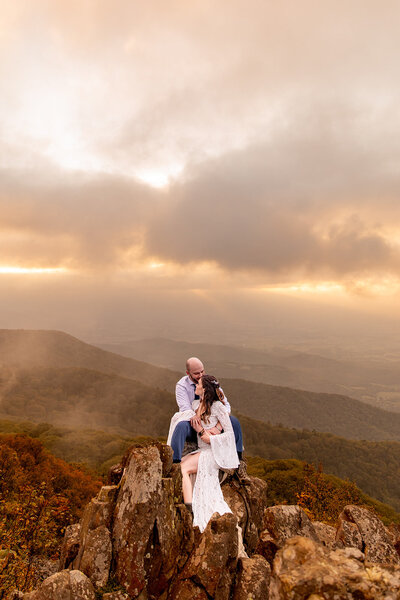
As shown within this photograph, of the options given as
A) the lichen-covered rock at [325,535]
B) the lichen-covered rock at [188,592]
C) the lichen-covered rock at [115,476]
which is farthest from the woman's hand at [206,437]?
the lichen-covered rock at [188,592]

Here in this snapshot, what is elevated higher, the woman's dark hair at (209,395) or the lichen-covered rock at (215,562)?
the woman's dark hair at (209,395)

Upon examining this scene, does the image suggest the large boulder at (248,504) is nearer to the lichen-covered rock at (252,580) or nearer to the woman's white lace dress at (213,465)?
the woman's white lace dress at (213,465)

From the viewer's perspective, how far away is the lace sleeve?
1044 cm

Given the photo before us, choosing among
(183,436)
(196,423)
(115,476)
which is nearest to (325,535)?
(196,423)

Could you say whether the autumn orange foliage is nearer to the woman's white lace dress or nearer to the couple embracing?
the couple embracing

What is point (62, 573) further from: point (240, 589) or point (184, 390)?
point (184, 390)

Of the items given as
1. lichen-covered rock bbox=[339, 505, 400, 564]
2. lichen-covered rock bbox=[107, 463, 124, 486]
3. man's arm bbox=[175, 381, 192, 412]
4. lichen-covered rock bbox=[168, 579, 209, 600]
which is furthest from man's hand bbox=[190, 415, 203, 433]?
lichen-covered rock bbox=[339, 505, 400, 564]

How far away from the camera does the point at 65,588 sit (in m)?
6.27

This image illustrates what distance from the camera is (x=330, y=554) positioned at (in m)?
3.78

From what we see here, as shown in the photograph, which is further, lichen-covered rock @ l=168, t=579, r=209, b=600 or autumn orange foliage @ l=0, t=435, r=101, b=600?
autumn orange foliage @ l=0, t=435, r=101, b=600

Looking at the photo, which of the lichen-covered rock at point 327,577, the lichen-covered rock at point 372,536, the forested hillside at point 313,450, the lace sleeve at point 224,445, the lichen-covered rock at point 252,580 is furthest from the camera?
the forested hillside at point 313,450

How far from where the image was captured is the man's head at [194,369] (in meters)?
11.9

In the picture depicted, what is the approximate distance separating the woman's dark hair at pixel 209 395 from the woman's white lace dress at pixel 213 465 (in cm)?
18

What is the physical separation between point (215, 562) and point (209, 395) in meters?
4.81
